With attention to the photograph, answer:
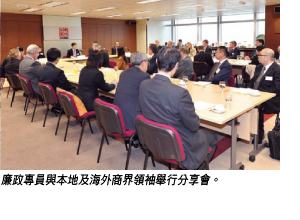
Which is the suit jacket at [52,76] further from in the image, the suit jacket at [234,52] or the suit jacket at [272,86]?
the suit jacket at [234,52]

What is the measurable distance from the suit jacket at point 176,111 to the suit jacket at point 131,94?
2.69ft

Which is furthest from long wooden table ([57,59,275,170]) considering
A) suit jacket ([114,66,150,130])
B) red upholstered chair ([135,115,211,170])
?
suit jacket ([114,66,150,130])

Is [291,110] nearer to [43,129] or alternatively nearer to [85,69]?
[85,69]

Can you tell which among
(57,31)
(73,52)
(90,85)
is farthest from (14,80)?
(57,31)

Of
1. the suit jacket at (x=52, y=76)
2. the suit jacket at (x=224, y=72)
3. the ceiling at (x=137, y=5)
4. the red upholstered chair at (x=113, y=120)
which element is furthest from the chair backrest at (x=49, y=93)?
the ceiling at (x=137, y=5)

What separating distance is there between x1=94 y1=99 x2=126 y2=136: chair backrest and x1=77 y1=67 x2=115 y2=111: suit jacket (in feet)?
2.52

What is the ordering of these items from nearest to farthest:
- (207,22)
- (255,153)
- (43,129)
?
1. (255,153)
2. (43,129)
3. (207,22)

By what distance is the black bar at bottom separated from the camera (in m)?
1.81

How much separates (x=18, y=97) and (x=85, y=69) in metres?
4.11

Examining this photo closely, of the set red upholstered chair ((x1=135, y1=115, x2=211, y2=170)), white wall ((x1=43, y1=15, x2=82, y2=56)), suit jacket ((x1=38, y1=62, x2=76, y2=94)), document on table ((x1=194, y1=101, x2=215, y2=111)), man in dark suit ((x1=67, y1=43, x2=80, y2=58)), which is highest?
white wall ((x1=43, y1=15, x2=82, y2=56))

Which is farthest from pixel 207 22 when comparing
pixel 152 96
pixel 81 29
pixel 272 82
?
pixel 152 96

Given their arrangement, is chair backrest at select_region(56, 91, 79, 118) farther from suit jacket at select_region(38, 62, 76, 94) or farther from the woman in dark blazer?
suit jacket at select_region(38, 62, 76, 94)

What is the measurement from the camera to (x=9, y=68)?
21.0 feet

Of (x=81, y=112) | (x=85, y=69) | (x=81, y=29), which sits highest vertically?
(x=81, y=29)
